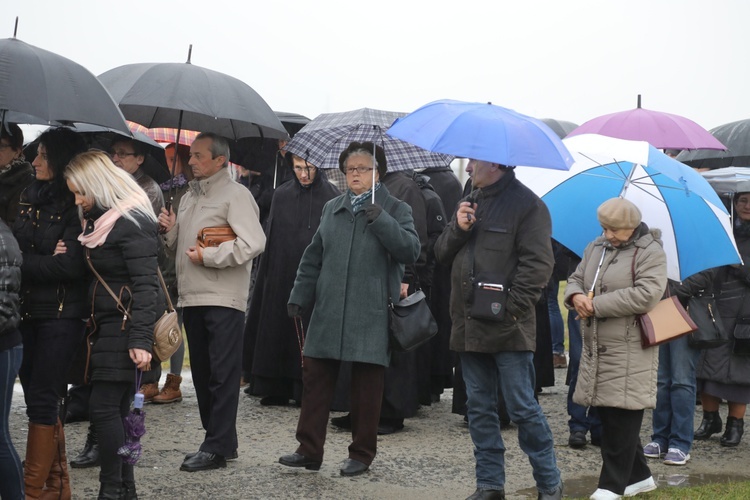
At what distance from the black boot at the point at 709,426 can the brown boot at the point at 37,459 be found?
467cm

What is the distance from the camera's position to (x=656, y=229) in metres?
5.95

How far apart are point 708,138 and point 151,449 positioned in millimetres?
4149

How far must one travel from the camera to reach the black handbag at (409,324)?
6156 millimetres

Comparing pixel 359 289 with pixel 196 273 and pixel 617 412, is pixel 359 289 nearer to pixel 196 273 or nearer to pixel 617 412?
pixel 196 273

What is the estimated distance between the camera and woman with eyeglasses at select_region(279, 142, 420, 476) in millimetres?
6129

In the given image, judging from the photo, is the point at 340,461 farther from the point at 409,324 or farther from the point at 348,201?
the point at 348,201

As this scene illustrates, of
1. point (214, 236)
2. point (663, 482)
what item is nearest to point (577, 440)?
point (663, 482)

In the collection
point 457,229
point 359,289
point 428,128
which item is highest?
point 428,128

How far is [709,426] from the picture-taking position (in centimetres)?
770

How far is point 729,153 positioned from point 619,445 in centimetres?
430

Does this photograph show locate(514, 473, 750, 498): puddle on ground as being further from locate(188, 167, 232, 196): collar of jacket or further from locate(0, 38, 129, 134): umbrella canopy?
locate(0, 38, 129, 134): umbrella canopy

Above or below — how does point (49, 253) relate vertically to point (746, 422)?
above

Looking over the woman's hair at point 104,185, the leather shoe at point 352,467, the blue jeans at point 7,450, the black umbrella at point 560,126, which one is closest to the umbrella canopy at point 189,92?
the woman's hair at point 104,185

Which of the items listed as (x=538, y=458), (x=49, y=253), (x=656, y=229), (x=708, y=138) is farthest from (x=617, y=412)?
(x=49, y=253)
